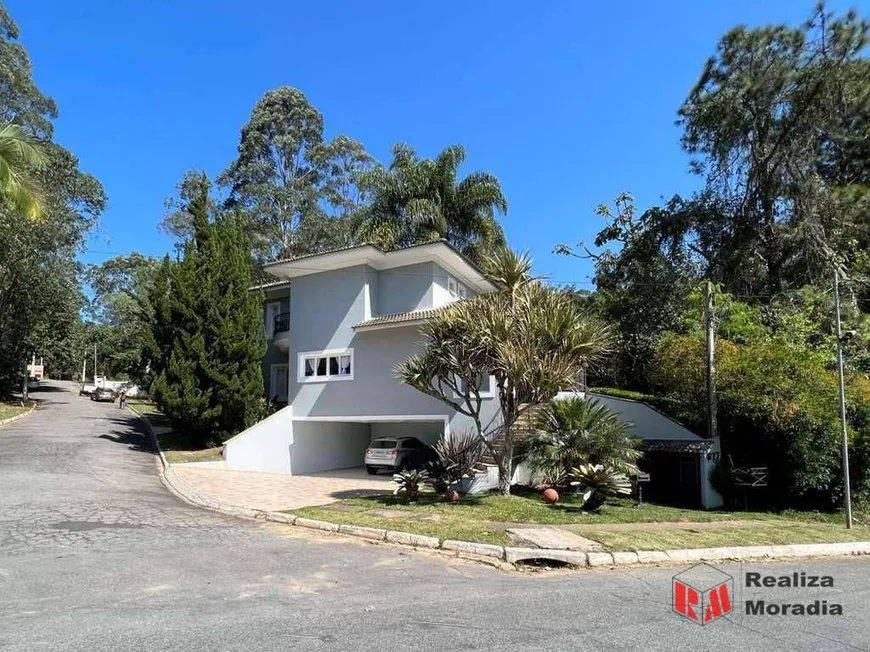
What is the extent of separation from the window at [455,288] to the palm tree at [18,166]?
13406 millimetres

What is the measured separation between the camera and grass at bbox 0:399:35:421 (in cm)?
2938

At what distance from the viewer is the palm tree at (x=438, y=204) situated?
90.4 ft

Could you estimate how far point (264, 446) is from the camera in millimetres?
20859

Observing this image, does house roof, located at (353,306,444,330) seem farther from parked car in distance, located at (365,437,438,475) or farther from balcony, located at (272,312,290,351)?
balcony, located at (272,312,290,351)

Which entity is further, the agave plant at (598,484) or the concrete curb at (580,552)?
the agave plant at (598,484)

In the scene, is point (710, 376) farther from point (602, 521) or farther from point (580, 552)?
point (580, 552)

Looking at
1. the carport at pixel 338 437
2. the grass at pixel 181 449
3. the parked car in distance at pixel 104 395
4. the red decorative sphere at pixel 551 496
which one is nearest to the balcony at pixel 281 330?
the carport at pixel 338 437

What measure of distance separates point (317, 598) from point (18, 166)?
15450 millimetres

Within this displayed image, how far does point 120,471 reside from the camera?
16844 mm

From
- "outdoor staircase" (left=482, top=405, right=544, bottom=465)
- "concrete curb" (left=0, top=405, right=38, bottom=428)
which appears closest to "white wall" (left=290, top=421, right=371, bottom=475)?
"outdoor staircase" (left=482, top=405, right=544, bottom=465)

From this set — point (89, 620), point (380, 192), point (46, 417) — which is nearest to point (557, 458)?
point (89, 620)

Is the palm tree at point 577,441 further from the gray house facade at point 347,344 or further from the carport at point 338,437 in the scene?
the carport at point 338,437

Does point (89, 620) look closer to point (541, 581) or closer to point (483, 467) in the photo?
point (541, 581)

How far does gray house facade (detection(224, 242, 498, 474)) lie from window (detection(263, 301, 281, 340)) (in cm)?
501
